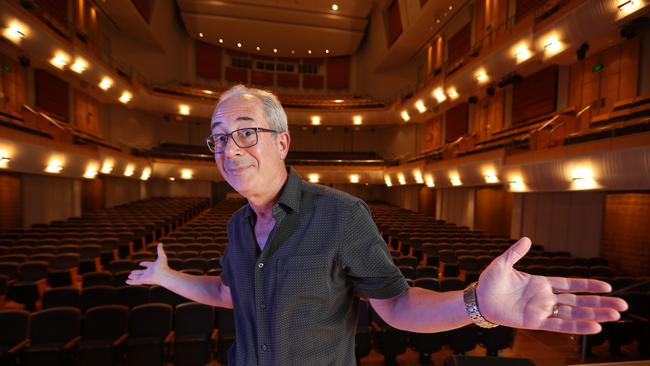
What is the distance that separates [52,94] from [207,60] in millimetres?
13239

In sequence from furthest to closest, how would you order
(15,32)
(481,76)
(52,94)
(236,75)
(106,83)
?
(236,75)
(106,83)
(52,94)
(481,76)
(15,32)

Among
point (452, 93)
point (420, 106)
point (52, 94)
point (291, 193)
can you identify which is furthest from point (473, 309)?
point (52, 94)

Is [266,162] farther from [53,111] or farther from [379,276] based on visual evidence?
[53,111]

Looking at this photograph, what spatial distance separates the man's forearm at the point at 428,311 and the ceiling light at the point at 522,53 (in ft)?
39.8

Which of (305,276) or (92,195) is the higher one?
(305,276)

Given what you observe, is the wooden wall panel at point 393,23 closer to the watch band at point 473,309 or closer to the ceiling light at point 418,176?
the ceiling light at point 418,176

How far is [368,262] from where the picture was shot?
1.05 meters

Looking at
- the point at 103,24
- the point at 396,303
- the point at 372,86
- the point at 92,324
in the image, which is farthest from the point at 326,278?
the point at 372,86

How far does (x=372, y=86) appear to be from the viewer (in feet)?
85.8

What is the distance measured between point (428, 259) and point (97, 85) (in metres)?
16.4

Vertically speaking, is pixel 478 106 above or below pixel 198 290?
above

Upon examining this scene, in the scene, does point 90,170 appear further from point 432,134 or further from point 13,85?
point 432,134

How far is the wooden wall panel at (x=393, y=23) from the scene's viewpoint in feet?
64.9

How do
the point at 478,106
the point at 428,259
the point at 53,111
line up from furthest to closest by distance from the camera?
the point at 478,106
the point at 53,111
the point at 428,259
